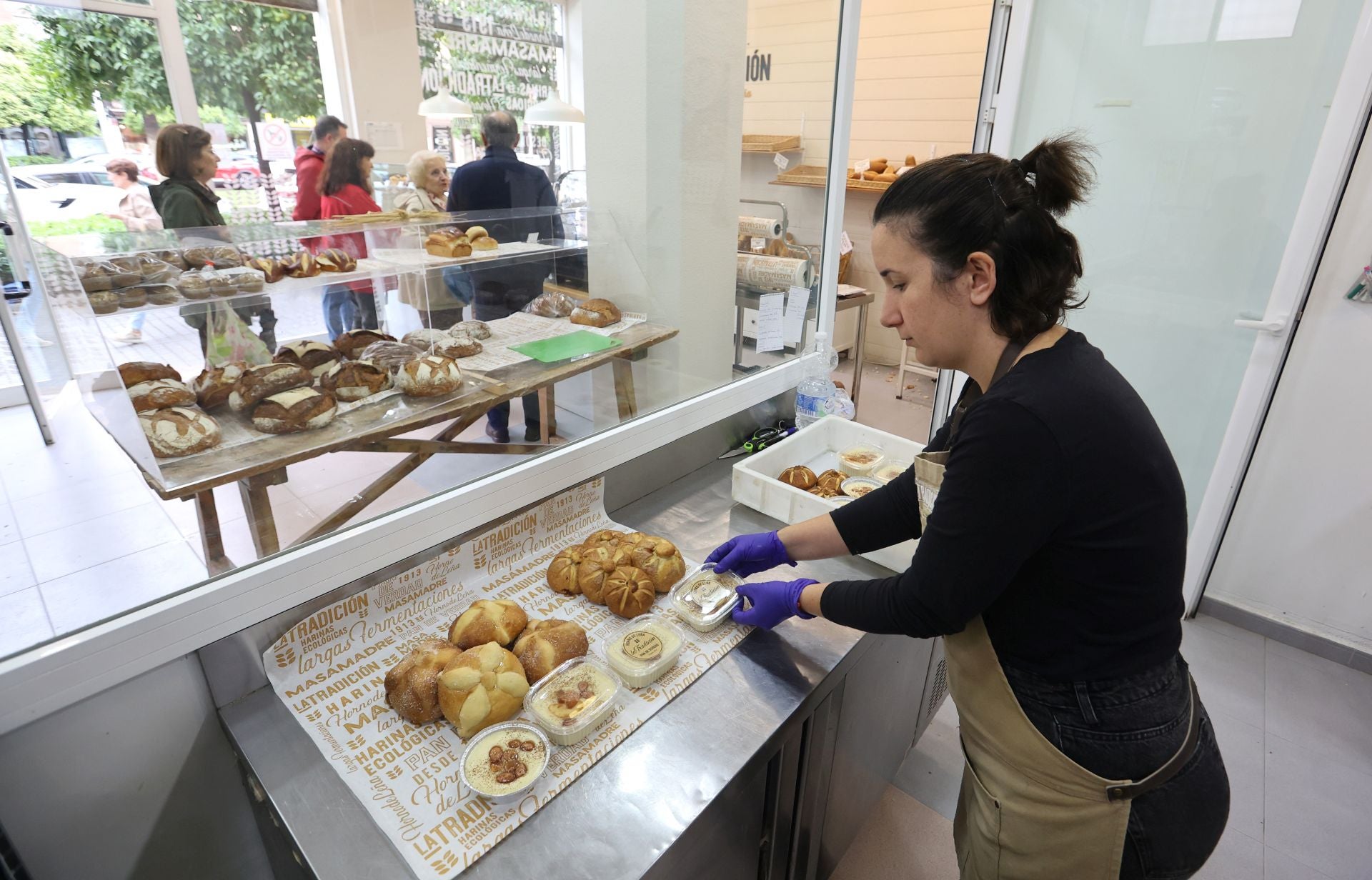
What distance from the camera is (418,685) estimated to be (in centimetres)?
105

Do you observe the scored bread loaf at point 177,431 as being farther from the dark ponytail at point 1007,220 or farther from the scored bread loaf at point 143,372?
the dark ponytail at point 1007,220

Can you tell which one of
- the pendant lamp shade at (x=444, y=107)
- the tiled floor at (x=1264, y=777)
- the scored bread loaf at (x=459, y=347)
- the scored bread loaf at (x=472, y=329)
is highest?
the pendant lamp shade at (x=444, y=107)

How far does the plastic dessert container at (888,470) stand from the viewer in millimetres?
1848

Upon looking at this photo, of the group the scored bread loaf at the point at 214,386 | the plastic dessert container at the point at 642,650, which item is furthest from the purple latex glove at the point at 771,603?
the scored bread loaf at the point at 214,386

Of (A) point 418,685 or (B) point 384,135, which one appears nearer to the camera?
(A) point 418,685

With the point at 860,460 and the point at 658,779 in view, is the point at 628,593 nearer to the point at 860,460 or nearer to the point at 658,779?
the point at 658,779

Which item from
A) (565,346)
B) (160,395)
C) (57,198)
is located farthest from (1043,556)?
(57,198)

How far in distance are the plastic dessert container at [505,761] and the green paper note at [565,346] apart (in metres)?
1.09

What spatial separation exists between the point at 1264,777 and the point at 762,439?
183 cm

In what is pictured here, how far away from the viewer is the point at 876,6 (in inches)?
194

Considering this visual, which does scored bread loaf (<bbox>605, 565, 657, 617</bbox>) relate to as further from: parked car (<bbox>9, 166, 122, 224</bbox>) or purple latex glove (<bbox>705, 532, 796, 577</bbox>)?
parked car (<bbox>9, 166, 122, 224</bbox>)

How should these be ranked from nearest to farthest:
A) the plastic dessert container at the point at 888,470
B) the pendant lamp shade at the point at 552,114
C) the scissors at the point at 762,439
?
the plastic dessert container at the point at 888,470 < the pendant lamp shade at the point at 552,114 < the scissors at the point at 762,439

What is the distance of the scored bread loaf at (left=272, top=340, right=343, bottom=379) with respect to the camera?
1.55m

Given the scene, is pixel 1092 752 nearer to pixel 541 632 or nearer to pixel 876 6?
pixel 541 632
